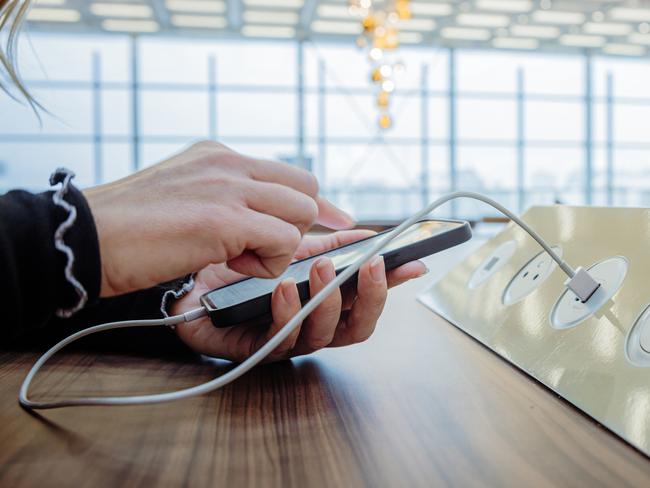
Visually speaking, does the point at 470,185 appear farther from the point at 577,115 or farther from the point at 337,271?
the point at 337,271

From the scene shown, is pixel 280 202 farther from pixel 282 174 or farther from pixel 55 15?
pixel 55 15

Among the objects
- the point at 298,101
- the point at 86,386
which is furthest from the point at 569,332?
the point at 298,101

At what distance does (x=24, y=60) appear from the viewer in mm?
686

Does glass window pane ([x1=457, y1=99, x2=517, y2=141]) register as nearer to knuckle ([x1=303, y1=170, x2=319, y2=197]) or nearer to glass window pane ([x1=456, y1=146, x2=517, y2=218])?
glass window pane ([x1=456, y1=146, x2=517, y2=218])

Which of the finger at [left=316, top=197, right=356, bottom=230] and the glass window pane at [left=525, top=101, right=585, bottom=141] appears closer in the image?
the finger at [left=316, top=197, right=356, bottom=230]

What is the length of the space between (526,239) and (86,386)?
362 millimetres

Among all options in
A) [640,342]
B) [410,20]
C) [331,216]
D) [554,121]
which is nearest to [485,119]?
[554,121]

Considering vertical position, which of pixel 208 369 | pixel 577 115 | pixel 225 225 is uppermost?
pixel 577 115

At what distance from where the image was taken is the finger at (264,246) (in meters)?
0.35

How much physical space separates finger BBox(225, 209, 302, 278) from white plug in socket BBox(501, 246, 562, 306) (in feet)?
0.58

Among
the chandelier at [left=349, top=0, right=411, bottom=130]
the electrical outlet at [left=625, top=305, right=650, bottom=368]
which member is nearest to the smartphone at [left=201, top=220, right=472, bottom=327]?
the electrical outlet at [left=625, top=305, right=650, bottom=368]

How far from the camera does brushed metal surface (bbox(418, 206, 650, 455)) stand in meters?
0.27

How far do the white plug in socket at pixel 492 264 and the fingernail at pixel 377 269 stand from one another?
0.15 meters

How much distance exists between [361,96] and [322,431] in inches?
235
